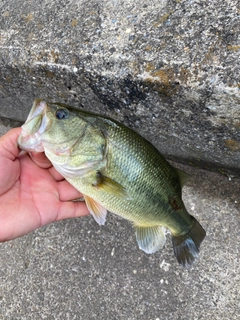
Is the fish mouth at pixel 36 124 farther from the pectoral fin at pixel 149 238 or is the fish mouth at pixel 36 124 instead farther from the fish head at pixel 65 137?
the pectoral fin at pixel 149 238

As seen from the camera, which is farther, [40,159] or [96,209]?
[40,159]

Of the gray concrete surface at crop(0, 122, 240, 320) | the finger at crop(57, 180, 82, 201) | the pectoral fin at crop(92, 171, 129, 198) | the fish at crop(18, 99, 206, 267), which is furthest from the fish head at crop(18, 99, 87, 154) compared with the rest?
the gray concrete surface at crop(0, 122, 240, 320)

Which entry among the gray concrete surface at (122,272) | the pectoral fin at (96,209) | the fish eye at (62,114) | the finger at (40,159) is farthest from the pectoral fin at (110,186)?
the gray concrete surface at (122,272)

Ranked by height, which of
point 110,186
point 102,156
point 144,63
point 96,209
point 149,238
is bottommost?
point 149,238

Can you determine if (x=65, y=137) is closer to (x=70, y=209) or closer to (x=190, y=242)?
(x=70, y=209)

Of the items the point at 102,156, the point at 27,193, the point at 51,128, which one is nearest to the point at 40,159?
the point at 27,193

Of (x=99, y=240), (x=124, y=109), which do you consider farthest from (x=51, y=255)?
(x=124, y=109)

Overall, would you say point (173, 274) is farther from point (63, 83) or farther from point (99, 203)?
point (63, 83)
